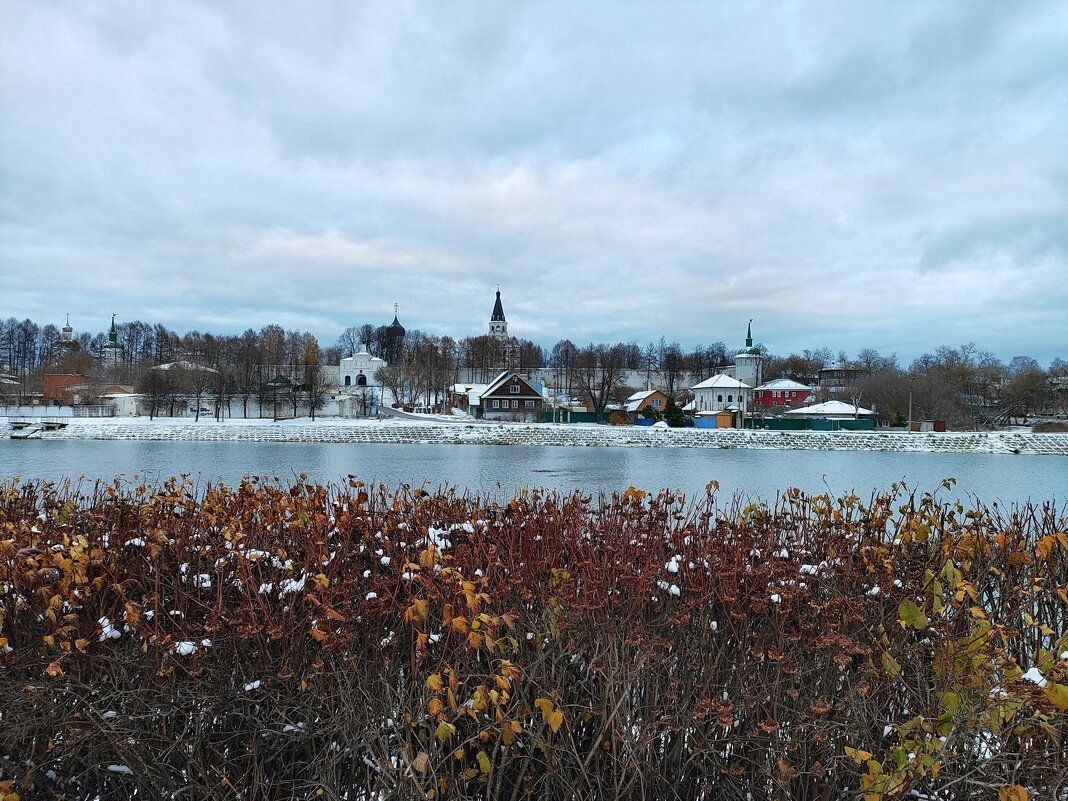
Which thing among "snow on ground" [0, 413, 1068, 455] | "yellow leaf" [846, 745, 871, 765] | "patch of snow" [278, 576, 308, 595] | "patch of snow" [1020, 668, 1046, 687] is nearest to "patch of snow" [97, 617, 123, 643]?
"patch of snow" [278, 576, 308, 595]

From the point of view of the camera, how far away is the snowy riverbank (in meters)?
46.8

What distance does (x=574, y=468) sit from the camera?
28219mm

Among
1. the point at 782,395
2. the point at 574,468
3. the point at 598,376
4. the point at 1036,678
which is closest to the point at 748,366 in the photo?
the point at 782,395

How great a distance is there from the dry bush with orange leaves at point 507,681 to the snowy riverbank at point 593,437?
43967mm

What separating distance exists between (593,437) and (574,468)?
2146cm

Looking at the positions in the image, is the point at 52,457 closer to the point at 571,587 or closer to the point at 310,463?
the point at 310,463

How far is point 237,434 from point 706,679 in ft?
175

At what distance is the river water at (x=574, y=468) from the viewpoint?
2161 centimetres

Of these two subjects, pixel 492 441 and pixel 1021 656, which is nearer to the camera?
pixel 1021 656

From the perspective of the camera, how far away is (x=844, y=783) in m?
2.77

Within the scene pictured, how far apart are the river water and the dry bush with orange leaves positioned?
46.4ft

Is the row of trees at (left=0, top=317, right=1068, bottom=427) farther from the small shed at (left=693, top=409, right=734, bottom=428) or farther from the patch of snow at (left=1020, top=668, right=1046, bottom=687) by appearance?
the patch of snow at (left=1020, top=668, right=1046, bottom=687)

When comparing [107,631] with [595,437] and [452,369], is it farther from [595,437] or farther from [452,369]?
[452,369]

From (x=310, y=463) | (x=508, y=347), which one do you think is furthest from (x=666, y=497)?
(x=508, y=347)
